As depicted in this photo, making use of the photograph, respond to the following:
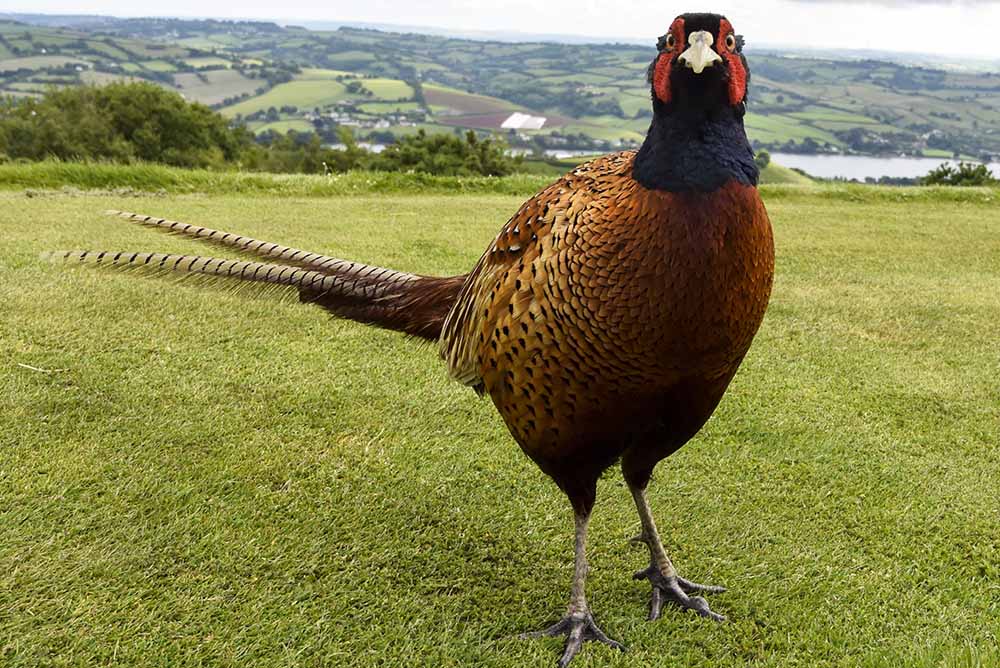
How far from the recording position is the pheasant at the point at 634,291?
6.31 ft

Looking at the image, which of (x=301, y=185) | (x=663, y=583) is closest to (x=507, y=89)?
(x=301, y=185)

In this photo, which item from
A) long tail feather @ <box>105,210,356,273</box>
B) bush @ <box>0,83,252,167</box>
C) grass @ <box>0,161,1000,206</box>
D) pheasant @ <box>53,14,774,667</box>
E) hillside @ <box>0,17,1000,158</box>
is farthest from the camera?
hillside @ <box>0,17,1000,158</box>

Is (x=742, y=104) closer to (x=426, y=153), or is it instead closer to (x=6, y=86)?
(x=426, y=153)

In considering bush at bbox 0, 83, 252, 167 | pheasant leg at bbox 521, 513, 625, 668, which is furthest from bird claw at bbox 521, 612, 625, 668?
bush at bbox 0, 83, 252, 167

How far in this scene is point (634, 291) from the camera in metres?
1.98

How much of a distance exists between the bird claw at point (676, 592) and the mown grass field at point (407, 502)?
0.05m

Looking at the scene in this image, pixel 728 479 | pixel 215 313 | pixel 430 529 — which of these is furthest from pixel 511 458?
pixel 215 313

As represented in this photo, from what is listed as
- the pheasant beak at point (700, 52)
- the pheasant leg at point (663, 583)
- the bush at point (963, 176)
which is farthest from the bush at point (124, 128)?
the pheasant beak at point (700, 52)

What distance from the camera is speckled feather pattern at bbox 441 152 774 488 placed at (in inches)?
77.1

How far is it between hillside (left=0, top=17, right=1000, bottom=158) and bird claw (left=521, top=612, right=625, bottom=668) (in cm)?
1620

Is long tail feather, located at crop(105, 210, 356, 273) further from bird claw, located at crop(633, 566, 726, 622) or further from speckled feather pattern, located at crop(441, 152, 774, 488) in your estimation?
bird claw, located at crop(633, 566, 726, 622)

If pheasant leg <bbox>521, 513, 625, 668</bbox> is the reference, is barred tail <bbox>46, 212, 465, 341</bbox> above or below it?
above

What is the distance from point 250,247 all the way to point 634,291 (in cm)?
197

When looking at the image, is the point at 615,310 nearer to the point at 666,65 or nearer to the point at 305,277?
the point at 666,65
